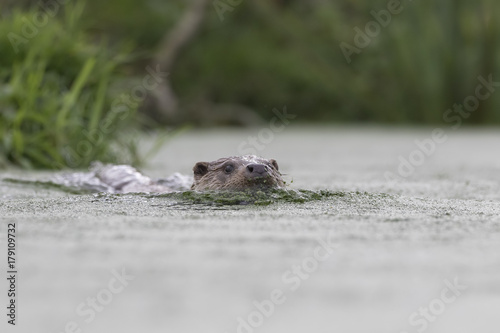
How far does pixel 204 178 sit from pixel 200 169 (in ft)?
0.23

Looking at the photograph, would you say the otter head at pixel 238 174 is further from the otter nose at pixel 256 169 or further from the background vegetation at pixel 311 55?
the background vegetation at pixel 311 55

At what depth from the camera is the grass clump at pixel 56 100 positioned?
20.2ft

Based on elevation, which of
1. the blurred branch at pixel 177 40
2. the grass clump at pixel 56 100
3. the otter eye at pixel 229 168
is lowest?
the blurred branch at pixel 177 40

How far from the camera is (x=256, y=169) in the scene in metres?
3.88

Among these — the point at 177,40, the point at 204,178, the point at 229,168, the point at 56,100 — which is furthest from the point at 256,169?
the point at 177,40

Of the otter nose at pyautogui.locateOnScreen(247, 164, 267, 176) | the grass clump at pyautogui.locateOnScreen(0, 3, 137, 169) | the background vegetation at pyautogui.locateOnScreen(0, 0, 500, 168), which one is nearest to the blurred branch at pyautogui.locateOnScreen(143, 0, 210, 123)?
the background vegetation at pyautogui.locateOnScreen(0, 0, 500, 168)

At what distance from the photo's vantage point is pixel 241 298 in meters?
1.96

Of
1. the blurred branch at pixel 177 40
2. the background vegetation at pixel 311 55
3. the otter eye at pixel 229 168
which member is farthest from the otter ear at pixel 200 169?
the blurred branch at pixel 177 40

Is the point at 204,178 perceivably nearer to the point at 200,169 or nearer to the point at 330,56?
the point at 200,169

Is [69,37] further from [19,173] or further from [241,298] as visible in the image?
[241,298]

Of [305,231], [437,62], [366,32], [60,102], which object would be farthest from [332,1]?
[305,231]

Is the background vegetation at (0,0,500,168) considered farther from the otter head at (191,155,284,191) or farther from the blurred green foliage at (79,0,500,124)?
the otter head at (191,155,284,191)

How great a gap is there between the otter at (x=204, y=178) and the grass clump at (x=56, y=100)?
2.59 ft

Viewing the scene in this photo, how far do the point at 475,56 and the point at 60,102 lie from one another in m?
7.04
